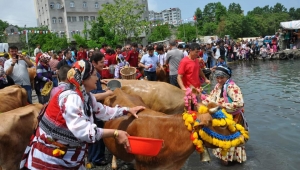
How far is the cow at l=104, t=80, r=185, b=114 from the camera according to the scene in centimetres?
631

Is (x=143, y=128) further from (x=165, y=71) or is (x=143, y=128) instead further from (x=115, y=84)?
(x=165, y=71)

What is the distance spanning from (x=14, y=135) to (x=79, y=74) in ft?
5.98

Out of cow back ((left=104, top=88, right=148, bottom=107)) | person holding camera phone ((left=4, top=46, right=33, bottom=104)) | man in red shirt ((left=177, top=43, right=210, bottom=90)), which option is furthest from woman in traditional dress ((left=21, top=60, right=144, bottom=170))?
person holding camera phone ((left=4, top=46, right=33, bottom=104))

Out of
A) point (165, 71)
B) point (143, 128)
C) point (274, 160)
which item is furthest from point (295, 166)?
point (165, 71)

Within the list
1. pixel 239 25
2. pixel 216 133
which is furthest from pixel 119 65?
pixel 239 25

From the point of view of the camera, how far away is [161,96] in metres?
6.35

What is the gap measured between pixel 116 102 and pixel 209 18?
97.8 metres

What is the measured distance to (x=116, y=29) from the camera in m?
42.2

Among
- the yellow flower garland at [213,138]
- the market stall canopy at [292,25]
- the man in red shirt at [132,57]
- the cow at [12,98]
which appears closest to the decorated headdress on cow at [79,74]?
the yellow flower garland at [213,138]

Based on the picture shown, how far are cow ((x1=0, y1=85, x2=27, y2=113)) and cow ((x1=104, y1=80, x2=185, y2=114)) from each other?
2.18m

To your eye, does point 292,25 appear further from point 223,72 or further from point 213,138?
point 213,138

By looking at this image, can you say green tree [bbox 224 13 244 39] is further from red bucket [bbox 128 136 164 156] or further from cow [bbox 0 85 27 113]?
red bucket [bbox 128 136 164 156]

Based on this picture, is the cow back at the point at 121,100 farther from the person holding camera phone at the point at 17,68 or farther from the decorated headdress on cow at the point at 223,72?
the person holding camera phone at the point at 17,68

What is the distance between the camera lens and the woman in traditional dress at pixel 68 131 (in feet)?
8.55
